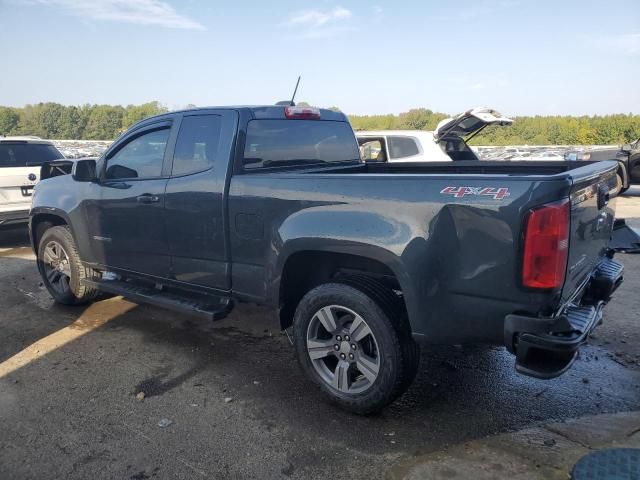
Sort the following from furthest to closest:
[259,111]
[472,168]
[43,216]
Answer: [43,216]
[472,168]
[259,111]

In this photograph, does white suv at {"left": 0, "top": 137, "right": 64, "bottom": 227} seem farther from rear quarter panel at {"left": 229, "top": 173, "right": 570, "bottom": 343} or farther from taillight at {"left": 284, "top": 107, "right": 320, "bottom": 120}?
rear quarter panel at {"left": 229, "top": 173, "right": 570, "bottom": 343}

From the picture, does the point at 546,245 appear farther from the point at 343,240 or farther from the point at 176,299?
the point at 176,299

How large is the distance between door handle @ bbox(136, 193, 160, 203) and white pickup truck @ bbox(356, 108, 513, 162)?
17.1ft

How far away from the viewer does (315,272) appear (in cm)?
359

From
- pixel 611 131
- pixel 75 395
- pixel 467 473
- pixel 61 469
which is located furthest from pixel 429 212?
pixel 611 131

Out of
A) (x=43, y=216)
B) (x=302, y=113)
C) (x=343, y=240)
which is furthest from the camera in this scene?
(x=43, y=216)

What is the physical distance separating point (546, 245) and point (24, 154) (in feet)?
28.5

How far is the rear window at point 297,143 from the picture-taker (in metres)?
3.88

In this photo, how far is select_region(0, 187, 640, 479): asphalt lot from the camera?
280cm

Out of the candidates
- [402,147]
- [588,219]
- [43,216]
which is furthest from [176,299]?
[402,147]

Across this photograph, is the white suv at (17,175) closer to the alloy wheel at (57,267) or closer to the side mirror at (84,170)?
the alloy wheel at (57,267)

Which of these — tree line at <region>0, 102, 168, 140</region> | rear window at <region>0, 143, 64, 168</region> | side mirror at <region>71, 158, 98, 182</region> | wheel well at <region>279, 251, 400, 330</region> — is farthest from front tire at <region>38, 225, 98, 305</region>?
tree line at <region>0, 102, 168, 140</region>

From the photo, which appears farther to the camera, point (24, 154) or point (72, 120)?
point (72, 120)

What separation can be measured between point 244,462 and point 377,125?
2441 inches
